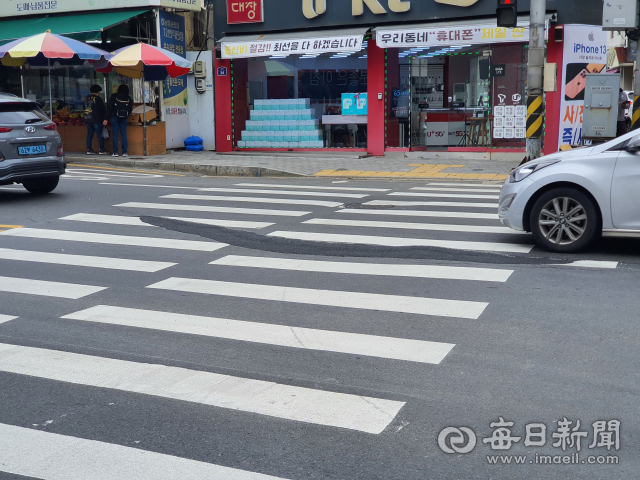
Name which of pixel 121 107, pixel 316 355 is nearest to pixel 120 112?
pixel 121 107

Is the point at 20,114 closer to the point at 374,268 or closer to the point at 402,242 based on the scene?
the point at 402,242

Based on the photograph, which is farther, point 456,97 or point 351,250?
point 456,97

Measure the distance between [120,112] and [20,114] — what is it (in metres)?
7.67

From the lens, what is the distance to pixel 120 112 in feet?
67.0

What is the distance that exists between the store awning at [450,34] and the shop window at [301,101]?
1.40 meters

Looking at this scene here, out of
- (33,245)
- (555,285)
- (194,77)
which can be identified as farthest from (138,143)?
(555,285)

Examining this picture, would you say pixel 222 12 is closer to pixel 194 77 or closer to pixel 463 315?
pixel 194 77

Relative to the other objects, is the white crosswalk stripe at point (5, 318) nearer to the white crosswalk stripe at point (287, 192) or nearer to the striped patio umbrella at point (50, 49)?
the white crosswalk stripe at point (287, 192)

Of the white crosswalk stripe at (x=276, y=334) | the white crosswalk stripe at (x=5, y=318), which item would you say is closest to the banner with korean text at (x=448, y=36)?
the white crosswalk stripe at (x=276, y=334)

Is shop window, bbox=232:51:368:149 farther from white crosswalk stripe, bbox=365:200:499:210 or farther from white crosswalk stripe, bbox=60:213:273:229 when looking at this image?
white crosswalk stripe, bbox=60:213:273:229

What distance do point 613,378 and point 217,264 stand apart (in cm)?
462

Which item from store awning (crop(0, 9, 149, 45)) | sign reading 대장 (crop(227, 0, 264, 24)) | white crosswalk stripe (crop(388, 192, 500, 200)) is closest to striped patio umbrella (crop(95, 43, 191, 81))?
store awning (crop(0, 9, 149, 45))

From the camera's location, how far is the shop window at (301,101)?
21.2 meters

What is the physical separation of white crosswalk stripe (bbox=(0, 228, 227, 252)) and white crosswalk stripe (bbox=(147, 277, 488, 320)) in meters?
1.65
